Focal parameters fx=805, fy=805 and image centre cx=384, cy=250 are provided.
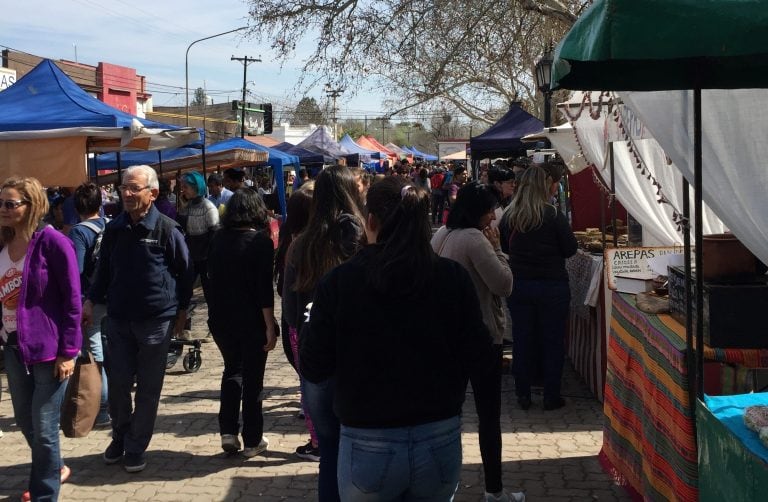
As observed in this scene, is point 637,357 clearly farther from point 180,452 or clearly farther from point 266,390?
point 266,390

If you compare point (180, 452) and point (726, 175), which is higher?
point (726, 175)

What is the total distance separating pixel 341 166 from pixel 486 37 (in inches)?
378

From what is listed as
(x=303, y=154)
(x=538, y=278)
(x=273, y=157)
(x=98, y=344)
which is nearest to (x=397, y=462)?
(x=538, y=278)

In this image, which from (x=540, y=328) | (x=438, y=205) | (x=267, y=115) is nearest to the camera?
(x=540, y=328)

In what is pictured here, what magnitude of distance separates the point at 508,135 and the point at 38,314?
11791 millimetres

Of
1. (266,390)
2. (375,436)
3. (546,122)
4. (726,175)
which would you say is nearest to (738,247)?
(726,175)

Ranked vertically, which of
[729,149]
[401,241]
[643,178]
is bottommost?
[401,241]

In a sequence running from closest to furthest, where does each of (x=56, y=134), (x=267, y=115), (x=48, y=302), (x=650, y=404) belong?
1. (x=650, y=404)
2. (x=48, y=302)
3. (x=56, y=134)
4. (x=267, y=115)

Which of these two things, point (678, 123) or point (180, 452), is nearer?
point (678, 123)

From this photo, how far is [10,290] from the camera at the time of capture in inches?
163

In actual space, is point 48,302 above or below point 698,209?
below

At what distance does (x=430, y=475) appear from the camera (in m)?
2.54

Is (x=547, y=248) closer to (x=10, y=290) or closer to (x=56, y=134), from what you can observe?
(x=10, y=290)

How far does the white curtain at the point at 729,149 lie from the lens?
10.3 feet
